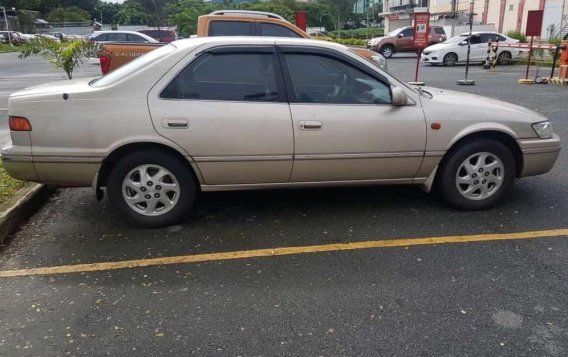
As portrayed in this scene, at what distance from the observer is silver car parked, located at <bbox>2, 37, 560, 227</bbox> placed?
4.18 m

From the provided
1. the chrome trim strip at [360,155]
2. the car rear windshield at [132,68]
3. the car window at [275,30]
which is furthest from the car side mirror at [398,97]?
the car window at [275,30]

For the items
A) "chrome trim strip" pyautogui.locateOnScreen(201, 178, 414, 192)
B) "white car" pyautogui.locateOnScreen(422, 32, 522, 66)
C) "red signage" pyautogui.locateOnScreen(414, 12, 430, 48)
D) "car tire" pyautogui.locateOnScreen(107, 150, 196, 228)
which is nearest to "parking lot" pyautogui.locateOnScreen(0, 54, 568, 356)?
"car tire" pyautogui.locateOnScreen(107, 150, 196, 228)

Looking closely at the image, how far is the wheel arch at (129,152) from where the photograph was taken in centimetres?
423

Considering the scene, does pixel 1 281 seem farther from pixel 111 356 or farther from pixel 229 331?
pixel 229 331

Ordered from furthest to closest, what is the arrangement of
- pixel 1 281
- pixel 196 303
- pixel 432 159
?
pixel 432 159 → pixel 1 281 → pixel 196 303

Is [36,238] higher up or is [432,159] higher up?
[432,159]

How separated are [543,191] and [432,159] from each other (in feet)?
5.21

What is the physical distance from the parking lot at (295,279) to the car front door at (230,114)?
566 mm

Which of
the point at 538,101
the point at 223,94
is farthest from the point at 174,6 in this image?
the point at 223,94

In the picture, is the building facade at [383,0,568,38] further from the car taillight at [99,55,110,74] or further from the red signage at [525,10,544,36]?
the car taillight at [99,55,110,74]

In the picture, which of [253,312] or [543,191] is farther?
[543,191]

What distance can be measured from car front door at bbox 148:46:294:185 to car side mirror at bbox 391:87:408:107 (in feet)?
3.06

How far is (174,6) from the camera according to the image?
51594 mm

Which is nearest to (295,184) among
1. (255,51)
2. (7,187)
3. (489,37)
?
(255,51)
